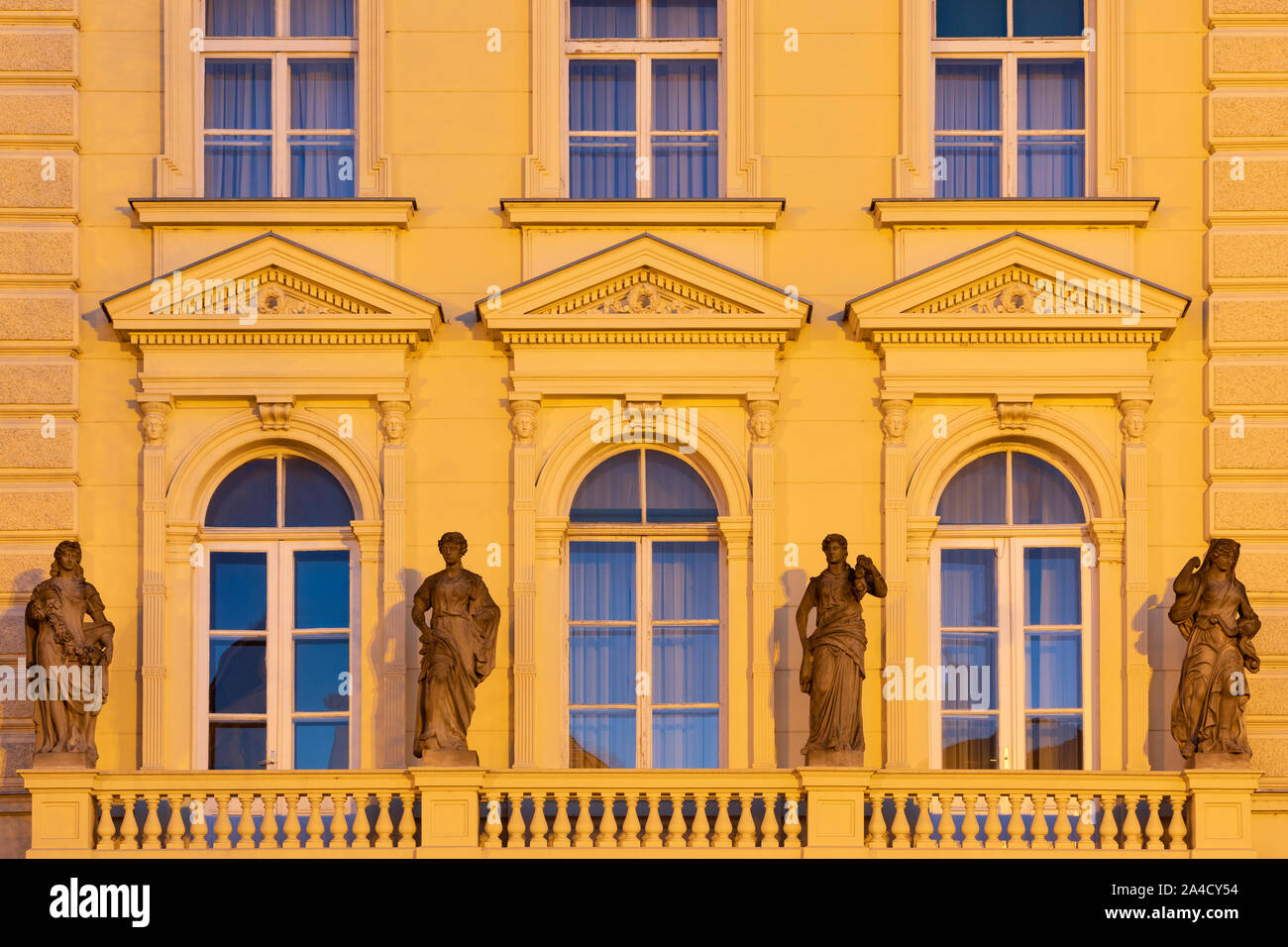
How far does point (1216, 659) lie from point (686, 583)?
4543 mm

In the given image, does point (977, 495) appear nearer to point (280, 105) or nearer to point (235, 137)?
point (280, 105)

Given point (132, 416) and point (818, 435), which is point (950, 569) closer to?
point (818, 435)

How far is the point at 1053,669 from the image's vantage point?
18906 millimetres

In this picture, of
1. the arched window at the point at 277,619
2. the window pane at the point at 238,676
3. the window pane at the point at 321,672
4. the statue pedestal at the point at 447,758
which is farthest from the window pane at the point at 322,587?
the statue pedestal at the point at 447,758

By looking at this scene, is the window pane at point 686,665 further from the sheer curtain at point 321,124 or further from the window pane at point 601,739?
the sheer curtain at point 321,124

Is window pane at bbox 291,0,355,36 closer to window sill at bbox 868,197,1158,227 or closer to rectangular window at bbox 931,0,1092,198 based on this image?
window sill at bbox 868,197,1158,227

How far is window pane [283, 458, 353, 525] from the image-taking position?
1917cm

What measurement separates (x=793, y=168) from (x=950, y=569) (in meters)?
3.81

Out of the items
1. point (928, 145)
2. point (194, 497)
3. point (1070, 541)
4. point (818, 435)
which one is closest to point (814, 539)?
point (818, 435)

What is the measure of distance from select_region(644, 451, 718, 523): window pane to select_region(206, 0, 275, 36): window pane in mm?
5248

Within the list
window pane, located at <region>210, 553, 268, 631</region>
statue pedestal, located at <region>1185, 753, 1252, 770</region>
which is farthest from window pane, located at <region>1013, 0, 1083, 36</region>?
window pane, located at <region>210, 553, 268, 631</region>

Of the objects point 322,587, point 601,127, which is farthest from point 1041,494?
point 322,587

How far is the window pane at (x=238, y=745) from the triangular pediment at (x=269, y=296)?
3438mm

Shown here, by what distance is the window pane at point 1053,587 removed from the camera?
62.3ft
